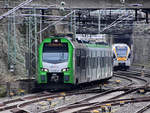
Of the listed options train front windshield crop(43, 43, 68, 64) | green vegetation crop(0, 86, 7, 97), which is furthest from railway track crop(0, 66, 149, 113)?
train front windshield crop(43, 43, 68, 64)

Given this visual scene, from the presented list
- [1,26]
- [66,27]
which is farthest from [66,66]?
[66,27]

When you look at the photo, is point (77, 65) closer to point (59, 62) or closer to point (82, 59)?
point (59, 62)

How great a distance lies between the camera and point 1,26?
23.9 meters

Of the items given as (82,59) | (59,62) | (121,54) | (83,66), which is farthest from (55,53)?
(121,54)

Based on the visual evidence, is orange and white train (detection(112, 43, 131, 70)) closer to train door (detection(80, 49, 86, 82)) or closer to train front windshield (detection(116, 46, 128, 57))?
train front windshield (detection(116, 46, 128, 57))

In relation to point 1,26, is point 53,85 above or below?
below

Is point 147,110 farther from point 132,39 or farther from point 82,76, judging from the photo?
point 132,39

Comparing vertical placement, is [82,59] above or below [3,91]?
above

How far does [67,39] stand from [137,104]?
494 cm

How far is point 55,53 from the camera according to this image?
56.5 ft

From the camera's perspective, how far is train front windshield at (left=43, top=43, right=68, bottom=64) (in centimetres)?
1702

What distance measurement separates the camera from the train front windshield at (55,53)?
55.8ft

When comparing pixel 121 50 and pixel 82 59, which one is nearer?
pixel 82 59

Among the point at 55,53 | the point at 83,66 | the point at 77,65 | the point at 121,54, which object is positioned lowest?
Result: the point at 121,54
